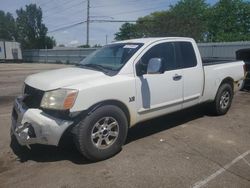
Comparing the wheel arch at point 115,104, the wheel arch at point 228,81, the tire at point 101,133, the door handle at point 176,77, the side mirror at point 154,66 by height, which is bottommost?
the tire at point 101,133

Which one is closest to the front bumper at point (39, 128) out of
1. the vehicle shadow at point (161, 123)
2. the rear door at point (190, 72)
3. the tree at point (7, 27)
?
the vehicle shadow at point (161, 123)

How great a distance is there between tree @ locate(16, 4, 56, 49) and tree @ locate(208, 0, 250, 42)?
3509cm

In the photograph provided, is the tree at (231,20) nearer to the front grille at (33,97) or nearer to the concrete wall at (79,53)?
the concrete wall at (79,53)

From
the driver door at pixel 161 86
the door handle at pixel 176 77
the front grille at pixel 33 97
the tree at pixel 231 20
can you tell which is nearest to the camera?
the front grille at pixel 33 97

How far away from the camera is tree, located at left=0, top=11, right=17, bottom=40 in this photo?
250ft

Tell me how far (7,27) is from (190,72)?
7926 centimetres

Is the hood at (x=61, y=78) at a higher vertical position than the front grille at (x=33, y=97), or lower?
higher

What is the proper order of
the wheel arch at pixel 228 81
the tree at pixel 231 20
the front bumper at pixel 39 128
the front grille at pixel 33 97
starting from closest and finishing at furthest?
the front bumper at pixel 39 128, the front grille at pixel 33 97, the wheel arch at pixel 228 81, the tree at pixel 231 20

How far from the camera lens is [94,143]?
181 inches

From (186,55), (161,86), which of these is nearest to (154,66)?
(161,86)

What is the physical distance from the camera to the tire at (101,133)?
441 cm

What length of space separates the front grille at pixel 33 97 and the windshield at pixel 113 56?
1.11 m

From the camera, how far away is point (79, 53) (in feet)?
128

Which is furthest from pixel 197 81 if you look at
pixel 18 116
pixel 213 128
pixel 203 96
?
pixel 18 116
